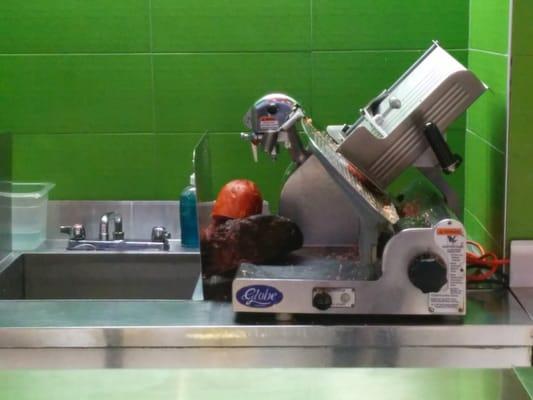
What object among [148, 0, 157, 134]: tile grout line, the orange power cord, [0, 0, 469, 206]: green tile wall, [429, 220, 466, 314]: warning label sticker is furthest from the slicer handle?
[148, 0, 157, 134]: tile grout line

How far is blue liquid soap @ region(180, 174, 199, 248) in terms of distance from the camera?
7.36 feet

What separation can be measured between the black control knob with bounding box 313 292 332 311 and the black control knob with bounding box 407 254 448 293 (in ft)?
0.45

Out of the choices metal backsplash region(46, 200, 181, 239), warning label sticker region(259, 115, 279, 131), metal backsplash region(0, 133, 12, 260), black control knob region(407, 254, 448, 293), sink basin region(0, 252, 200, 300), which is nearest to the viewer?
black control knob region(407, 254, 448, 293)

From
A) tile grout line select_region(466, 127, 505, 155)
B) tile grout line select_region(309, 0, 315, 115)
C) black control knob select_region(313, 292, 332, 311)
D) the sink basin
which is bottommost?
the sink basin

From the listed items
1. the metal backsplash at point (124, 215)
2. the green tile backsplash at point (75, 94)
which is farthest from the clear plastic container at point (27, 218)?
the green tile backsplash at point (75, 94)

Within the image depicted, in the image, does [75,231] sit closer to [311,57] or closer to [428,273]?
[311,57]

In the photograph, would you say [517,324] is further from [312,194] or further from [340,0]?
[340,0]

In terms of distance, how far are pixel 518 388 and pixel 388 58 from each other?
3.42 ft

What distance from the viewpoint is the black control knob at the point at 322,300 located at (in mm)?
1607

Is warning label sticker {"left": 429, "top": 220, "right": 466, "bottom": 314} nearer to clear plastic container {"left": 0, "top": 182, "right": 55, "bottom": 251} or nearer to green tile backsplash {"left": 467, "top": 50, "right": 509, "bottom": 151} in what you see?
green tile backsplash {"left": 467, "top": 50, "right": 509, "bottom": 151}

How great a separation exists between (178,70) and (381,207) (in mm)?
791

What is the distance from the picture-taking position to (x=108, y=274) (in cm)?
222

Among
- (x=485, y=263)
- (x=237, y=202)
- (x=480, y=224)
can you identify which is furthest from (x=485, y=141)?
(x=237, y=202)

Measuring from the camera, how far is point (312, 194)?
1802mm
